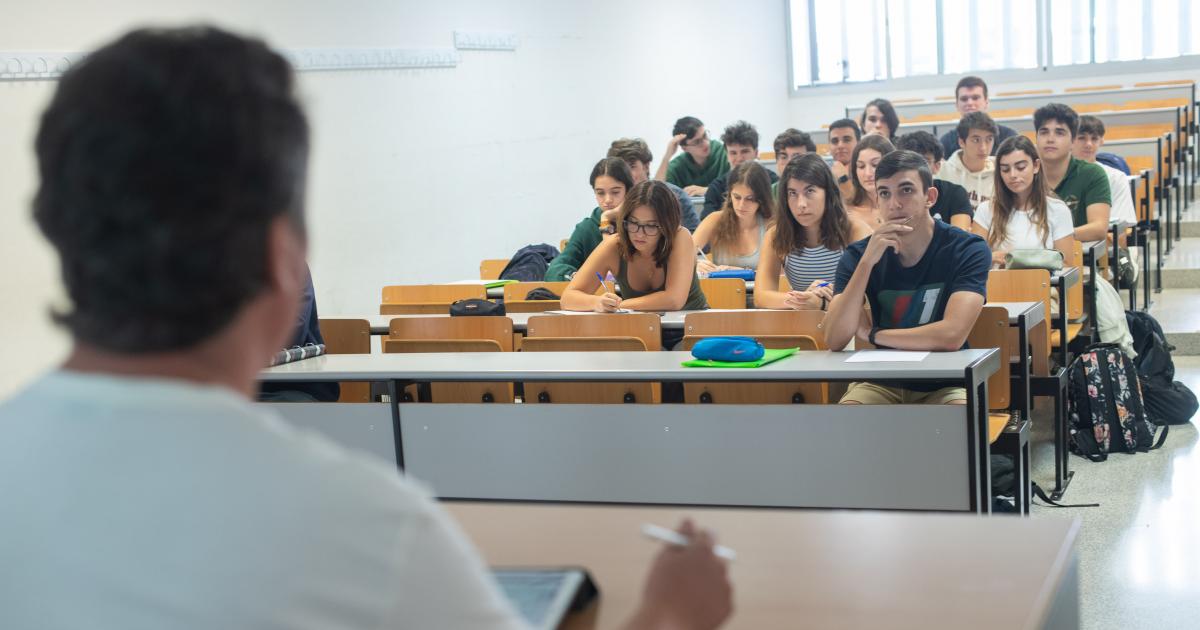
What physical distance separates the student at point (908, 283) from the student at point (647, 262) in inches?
37.3

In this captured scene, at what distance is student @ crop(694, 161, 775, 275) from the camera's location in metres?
5.51

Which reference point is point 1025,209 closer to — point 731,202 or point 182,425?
point 731,202

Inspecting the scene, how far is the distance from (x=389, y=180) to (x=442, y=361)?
404 centimetres

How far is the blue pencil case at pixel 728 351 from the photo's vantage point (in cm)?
307

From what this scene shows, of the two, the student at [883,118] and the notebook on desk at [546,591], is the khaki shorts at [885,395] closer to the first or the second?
the notebook on desk at [546,591]

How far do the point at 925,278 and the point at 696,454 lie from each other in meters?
0.97

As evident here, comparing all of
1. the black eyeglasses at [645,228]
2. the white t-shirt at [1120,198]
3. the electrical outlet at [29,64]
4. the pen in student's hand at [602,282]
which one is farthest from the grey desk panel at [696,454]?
the white t-shirt at [1120,198]

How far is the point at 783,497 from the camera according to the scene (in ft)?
9.93

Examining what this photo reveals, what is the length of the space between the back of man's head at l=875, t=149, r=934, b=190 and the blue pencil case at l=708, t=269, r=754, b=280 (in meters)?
1.63

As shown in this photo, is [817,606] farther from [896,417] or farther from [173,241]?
[896,417]

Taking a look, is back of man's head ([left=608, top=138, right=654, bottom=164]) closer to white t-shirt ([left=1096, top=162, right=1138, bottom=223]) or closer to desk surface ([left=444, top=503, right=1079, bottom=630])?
white t-shirt ([left=1096, top=162, right=1138, bottom=223])

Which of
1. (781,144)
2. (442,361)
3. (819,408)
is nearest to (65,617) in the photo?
(819,408)

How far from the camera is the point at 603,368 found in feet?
10.2

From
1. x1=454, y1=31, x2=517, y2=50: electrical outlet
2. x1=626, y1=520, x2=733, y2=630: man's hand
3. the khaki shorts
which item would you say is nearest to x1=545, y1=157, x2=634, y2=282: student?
the khaki shorts
